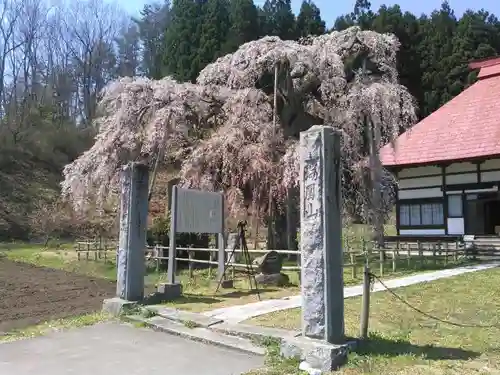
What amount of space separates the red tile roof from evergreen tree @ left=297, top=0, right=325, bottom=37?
48.3ft

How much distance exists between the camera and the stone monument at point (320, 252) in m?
5.60

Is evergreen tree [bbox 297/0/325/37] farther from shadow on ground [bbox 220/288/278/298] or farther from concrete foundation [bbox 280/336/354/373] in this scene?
concrete foundation [bbox 280/336/354/373]

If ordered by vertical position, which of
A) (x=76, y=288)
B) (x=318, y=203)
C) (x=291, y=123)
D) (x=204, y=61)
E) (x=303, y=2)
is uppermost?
(x=303, y=2)

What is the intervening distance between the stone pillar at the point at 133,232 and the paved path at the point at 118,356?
1.56 m

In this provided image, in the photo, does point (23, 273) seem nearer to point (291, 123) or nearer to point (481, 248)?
point (291, 123)

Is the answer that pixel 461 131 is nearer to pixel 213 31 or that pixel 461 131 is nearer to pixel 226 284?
pixel 226 284

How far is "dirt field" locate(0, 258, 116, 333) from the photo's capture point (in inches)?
373

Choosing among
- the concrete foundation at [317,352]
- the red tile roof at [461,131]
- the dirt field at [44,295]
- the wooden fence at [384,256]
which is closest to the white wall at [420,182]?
the red tile roof at [461,131]

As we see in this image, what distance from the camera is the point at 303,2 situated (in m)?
39.8

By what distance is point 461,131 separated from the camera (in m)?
21.0

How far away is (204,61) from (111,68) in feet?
47.6

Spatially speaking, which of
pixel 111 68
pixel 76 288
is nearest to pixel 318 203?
pixel 76 288

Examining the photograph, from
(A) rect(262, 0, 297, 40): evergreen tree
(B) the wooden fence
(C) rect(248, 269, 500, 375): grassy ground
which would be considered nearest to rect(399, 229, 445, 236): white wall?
(B) the wooden fence

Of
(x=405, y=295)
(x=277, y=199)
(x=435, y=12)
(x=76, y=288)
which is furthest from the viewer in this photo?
(x=435, y=12)
